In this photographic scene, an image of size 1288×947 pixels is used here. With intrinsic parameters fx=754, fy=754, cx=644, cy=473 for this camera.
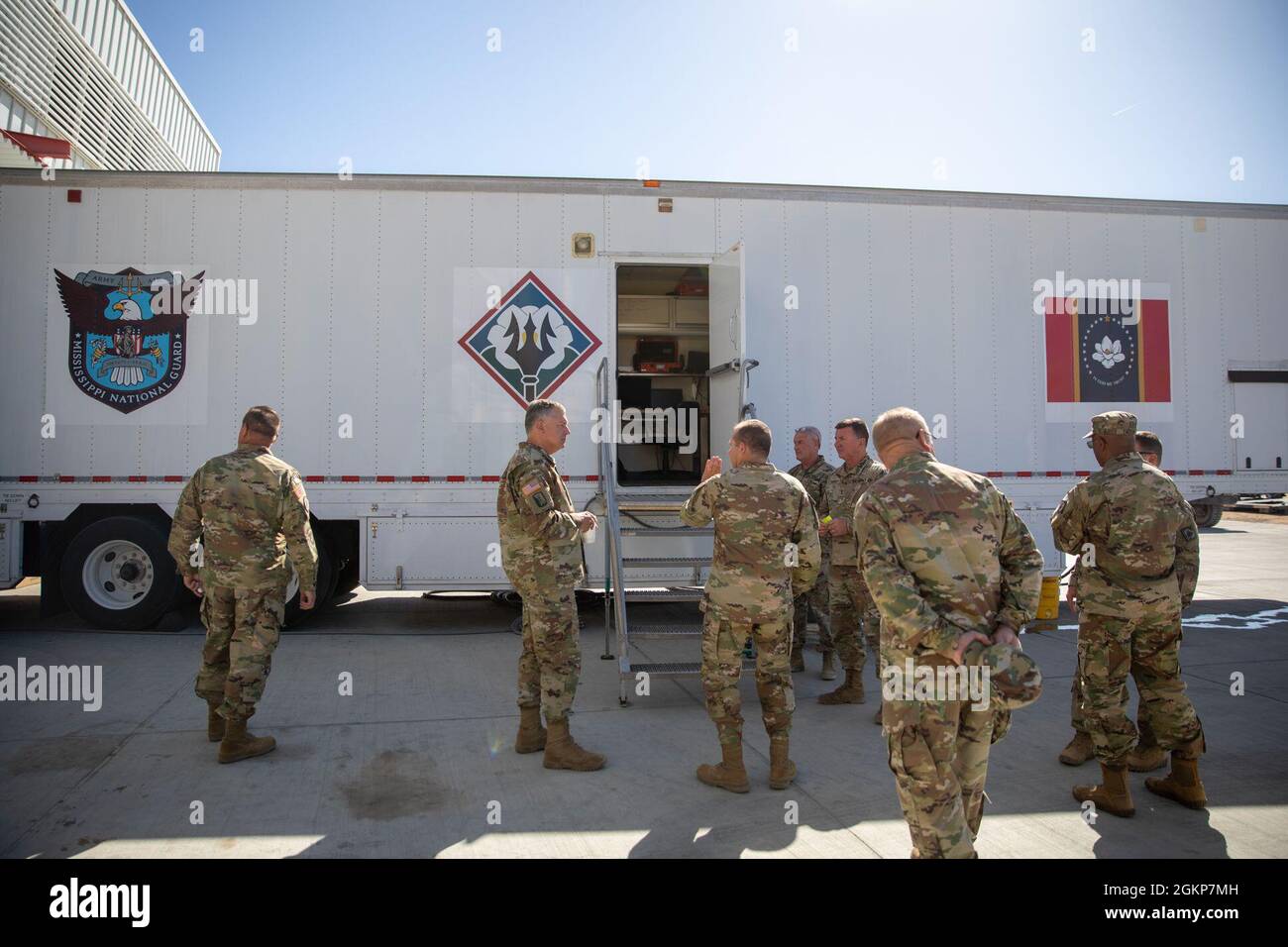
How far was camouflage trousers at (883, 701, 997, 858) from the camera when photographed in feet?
7.20

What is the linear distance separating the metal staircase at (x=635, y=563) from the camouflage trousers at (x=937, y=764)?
7.83ft

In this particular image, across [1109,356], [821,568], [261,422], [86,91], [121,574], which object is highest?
[86,91]

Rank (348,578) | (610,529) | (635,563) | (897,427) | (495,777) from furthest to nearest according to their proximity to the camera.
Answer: (348,578) < (635,563) < (610,529) < (495,777) < (897,427)

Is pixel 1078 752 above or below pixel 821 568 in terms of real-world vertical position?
below

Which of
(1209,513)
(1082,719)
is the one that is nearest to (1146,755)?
(1082,719)

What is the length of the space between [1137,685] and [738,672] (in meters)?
1.72

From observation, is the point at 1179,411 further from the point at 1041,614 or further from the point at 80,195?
the point at 80,195

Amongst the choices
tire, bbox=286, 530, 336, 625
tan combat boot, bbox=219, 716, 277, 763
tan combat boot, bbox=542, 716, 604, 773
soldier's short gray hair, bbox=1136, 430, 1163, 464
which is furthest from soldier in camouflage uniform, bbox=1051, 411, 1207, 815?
tire, bbox=286, 530, 336, 625

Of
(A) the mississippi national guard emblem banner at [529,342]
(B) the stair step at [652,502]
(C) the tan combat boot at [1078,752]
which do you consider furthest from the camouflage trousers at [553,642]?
(A) the mississippi national guard emblem banner at [529,342]

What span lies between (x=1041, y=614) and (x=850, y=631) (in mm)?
3075

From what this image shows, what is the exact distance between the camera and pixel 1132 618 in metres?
3.24

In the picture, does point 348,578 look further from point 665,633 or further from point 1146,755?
point 1146,755

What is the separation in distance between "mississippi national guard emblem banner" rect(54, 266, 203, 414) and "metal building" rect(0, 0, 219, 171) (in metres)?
1.97

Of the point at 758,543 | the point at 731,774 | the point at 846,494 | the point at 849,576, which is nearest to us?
the point at 758,543
